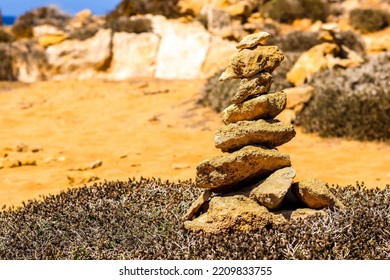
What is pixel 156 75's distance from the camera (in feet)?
60.8

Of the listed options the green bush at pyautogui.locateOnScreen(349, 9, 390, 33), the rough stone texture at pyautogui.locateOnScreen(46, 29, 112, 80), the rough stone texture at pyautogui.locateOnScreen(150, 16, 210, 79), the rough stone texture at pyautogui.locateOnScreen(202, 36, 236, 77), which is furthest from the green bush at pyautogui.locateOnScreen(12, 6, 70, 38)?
the rough stone texture at pyautogui.locateOnScreen(202, 36, 236, 77)

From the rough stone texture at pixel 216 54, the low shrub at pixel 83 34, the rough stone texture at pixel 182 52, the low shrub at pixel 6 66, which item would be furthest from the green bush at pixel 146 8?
the rough stone texture at pixel 216 54

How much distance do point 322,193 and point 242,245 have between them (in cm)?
84

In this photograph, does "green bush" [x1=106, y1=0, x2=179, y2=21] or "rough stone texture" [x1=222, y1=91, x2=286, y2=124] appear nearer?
"rough stone texture" [x1=222, y1=91, x2=286, y2=124]

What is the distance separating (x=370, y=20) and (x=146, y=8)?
10.5 m

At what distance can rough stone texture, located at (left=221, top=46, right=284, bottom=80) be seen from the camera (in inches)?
185

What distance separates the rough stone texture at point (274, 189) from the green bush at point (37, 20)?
1075 inches

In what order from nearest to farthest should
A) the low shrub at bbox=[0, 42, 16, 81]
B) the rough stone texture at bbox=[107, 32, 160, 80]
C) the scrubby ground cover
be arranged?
the scrubby ground cover, the rough stone texture at bbox=[107, 32, 160, 80], the low shrub at bbox=[0, 42, 16, 81]

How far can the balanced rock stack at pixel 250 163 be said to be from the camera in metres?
4.57

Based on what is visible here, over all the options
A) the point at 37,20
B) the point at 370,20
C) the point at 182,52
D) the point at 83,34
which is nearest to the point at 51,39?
the point at 83,34

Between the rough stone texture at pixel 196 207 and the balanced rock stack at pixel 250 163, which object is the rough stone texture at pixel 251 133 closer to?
the balanced rock stack at pixel 250 163

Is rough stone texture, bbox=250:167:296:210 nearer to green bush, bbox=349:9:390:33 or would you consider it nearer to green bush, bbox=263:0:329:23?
green bush, bbox=349:9:390:33
